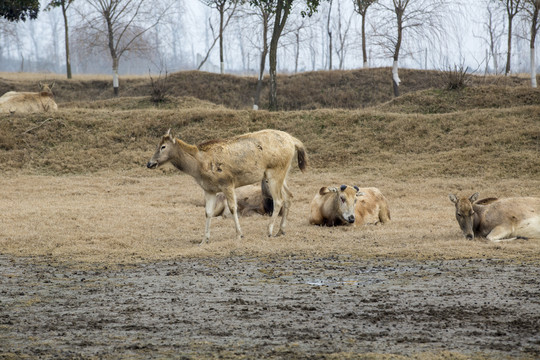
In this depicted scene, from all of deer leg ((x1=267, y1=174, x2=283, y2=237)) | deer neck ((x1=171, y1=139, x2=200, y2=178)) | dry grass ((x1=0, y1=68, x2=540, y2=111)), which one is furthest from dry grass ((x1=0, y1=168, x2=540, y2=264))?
dry grass ((x1=0, y1=68, x2=540, y2=111))

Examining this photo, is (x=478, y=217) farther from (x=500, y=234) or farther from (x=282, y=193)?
(x=282, y=193)

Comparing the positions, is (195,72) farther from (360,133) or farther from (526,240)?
(526,240)

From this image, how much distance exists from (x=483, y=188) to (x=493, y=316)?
11.2 m

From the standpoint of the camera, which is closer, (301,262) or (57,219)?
(301,262)

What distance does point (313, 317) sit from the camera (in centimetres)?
579

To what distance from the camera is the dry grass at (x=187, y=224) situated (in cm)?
958

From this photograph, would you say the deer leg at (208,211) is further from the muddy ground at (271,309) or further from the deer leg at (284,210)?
the muddy ground at (271,309)

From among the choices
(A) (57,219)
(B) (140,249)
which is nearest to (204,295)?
(B) (140,249)

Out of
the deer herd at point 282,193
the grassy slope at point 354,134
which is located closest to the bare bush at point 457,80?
the grassy slope at point 354,134

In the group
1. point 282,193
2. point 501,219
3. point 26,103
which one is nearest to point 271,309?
point 501,219

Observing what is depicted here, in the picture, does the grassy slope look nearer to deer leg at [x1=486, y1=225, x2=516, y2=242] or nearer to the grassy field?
the grassy field

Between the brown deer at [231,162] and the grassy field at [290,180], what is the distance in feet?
2.50

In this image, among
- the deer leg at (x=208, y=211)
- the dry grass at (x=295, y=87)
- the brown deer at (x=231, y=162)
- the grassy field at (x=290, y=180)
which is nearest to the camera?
the grassy field at (x=290, y=180)

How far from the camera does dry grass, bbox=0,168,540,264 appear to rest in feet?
31.4
